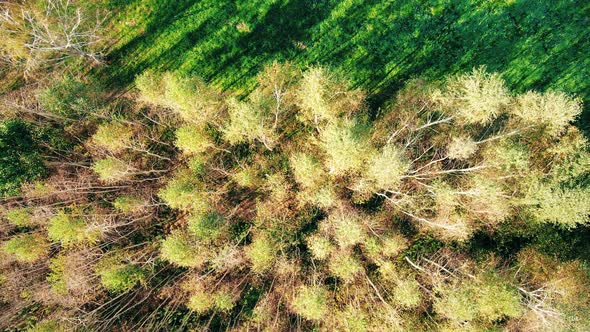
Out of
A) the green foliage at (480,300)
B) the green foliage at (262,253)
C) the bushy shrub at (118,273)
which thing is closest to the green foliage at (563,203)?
the green foliage at (480,300)

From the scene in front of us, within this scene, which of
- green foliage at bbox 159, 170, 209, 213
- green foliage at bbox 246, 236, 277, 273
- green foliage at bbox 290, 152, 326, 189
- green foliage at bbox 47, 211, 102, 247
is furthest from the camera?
green foliage at bbox 159, 170, 209, 213

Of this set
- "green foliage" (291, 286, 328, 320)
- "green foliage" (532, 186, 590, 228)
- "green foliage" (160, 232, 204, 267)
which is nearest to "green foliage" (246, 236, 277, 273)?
"green foliage" (291, 286, 328, 320)

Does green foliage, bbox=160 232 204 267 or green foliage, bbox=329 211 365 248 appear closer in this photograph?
green foliage, bbox=329 211 365 248

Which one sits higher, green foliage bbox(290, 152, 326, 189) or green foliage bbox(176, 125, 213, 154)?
green foliage bbox(176, 125, 213, 154)

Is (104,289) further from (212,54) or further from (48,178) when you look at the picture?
(212,54)

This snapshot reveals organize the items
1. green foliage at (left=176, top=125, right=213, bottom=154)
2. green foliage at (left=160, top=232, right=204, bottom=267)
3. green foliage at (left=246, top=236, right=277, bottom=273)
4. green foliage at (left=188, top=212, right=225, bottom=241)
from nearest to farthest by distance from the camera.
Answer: green foliage at (left=188, top=212, right=225, bottom=241), green foliage at (left=160, top=232, right=204, bottom=267), green foliage at (left=246, top=236, right=277, bottom=273), green foliage at (left=176, top=125, right=213, bottom=154)

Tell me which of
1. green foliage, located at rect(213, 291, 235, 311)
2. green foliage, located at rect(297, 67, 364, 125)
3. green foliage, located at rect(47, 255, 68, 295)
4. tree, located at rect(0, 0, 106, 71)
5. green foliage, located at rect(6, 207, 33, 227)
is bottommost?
green foliage, located at rect(213, 291, 235, 311)

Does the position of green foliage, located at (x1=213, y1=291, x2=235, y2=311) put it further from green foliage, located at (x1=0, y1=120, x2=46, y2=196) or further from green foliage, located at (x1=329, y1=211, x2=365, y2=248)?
green foliage, located at (x1=0, y1=120, x2=46, y2=196)
